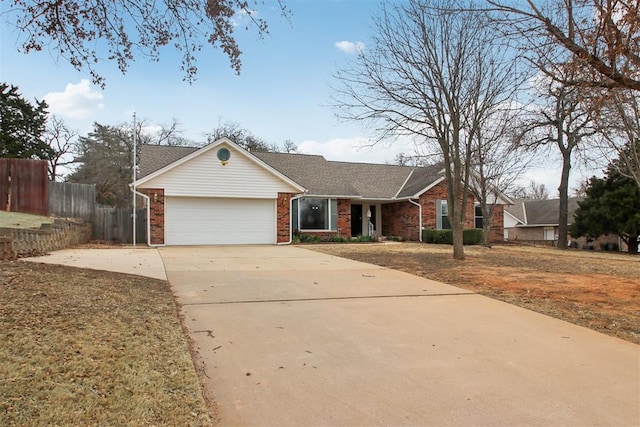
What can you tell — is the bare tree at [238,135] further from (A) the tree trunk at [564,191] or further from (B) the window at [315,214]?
(A) the tree trunk at [564,191]

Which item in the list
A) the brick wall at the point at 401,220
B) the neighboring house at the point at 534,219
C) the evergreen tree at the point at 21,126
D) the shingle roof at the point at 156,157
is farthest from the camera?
the neighboring house at the point at 534,219

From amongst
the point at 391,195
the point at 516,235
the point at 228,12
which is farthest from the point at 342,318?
the point at 516,235

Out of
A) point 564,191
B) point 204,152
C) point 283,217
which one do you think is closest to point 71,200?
point 204,152

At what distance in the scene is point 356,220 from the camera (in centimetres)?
2545

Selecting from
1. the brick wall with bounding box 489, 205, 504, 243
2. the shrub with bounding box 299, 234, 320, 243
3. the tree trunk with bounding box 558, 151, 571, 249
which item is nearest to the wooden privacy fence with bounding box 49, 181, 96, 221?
the shrub with bounding box 299, 234, 320, 243

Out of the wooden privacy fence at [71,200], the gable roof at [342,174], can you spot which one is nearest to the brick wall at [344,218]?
the gable roof at [342,174]

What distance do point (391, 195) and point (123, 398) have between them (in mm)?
22772

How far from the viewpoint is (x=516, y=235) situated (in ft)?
148

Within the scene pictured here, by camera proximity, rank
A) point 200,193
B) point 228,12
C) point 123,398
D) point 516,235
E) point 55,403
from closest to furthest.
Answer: point 55,403
point 123,398
point 228,12
point 200,193
point 516,235

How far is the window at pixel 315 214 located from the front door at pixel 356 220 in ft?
10.5

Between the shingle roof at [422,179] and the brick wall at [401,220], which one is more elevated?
the shingle roof at [422,179]

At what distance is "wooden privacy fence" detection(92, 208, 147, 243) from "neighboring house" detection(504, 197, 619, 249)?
33.8 m

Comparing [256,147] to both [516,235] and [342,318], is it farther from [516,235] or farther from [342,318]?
[342,318]

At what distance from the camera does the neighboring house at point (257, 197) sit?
1795cm
